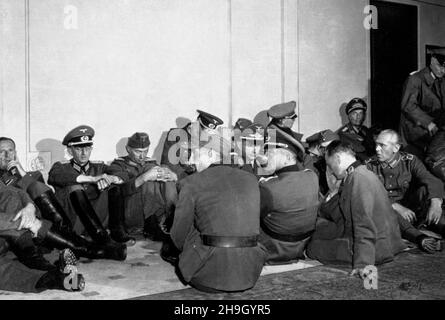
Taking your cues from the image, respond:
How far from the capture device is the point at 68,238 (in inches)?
196

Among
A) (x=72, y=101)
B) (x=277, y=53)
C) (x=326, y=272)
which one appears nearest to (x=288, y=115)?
(x=277, y=53)

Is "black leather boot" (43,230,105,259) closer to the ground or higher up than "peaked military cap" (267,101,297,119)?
closer to the ground

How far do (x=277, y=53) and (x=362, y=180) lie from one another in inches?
191

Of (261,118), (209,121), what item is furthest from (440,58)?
(209,121)

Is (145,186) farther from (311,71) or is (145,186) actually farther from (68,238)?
(311,71)

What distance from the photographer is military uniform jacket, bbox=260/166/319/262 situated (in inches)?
181

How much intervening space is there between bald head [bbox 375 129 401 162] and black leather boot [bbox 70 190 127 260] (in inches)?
118

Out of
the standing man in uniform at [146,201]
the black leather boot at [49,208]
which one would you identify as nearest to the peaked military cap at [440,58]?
the standing man in uniform at [146,201]

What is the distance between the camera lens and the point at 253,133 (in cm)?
769

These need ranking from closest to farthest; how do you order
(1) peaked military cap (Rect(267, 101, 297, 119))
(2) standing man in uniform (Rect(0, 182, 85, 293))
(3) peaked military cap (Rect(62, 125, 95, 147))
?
(2) standing man in uniform (Rect(0, 182, 85, 293)) < (3) peaked military cap (Rect(62, 125, 95, 147)) < (1) peaked military cap (Rect(267, 101, 297, 119))

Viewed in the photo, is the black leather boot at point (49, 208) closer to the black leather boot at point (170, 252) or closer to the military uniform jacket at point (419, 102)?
the black leather boot at point (170, 252)

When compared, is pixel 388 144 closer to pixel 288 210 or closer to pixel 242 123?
pixel 288 210

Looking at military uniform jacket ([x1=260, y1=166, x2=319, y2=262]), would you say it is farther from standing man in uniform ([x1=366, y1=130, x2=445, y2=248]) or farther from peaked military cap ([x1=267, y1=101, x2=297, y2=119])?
peaked military cap ([x1=267, y1=101, x2=297, y2=119])

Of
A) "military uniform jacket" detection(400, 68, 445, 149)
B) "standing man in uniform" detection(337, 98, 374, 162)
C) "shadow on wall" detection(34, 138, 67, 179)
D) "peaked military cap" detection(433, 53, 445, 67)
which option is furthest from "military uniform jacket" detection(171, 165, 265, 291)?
"peaked military cap" detection(433, 53, 445, 67)
